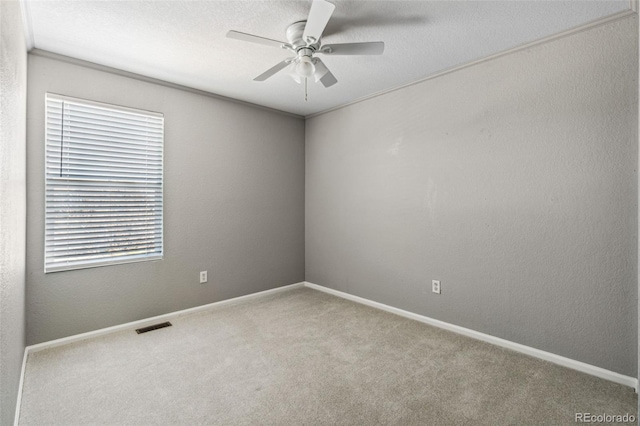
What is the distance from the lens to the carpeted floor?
180 cm

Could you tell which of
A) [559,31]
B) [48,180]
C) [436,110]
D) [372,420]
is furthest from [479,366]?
[48,180]

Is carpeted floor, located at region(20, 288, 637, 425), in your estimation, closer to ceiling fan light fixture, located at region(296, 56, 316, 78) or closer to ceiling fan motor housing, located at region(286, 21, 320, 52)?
ceiling fan light fixture, located at region(296, 56, 316, 78)

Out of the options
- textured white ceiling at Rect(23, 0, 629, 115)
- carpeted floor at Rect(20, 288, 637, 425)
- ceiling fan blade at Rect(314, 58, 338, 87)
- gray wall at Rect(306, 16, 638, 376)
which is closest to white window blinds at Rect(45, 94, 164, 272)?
textured white ceiling at Rect(23, 0, 629, 115)

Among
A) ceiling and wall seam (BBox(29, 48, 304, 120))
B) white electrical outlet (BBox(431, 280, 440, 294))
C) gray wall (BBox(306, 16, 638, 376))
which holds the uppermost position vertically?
ceiling and wall seam (BBox(29, 48, 304, 120))

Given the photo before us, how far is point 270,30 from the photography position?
2250 mm

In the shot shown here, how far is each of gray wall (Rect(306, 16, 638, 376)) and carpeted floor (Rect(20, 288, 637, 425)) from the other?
0.36 meters

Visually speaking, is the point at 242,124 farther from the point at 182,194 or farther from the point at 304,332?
the point at 304,332

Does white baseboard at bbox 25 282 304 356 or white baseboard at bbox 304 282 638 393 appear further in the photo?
white baseboard at bbox 25 282 304 356

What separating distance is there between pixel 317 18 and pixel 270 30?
25.4 inches

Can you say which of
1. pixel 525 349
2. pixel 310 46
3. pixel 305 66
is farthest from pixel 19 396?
pixel 525 349

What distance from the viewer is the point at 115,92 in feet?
9.52

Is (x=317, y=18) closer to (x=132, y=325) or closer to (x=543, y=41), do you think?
(x=543, y=41)

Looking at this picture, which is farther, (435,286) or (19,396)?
(435,286)

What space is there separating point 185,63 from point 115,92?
2.45 feet
